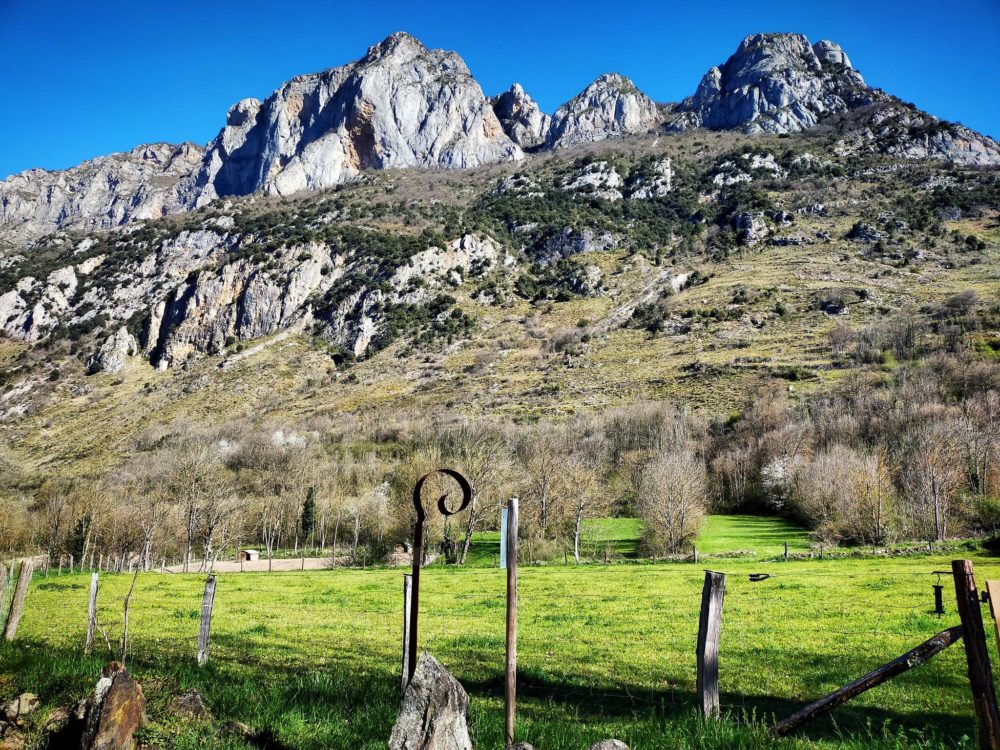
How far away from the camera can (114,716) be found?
16.7ft

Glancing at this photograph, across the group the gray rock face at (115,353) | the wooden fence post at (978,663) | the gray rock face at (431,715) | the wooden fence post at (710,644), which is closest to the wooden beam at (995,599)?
the wooden fence post at (978,663)

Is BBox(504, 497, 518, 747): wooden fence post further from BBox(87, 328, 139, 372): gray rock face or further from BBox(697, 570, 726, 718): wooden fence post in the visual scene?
BBox(87, 328, 139, 372): gray rock face

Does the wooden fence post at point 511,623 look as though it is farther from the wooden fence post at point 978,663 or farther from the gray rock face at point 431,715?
the wooden fence post at point 978,663

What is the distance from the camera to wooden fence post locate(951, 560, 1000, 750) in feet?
16.5

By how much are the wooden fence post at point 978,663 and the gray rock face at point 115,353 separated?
181853 millimetres

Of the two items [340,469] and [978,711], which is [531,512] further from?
[978,711]

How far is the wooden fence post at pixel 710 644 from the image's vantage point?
21.8 feet

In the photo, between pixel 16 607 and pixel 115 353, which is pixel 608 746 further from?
pixel 115 353

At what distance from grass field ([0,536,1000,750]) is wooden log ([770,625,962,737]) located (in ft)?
1.66

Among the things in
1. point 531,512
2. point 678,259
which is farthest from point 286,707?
point 678,259

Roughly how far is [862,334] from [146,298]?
19171 cm

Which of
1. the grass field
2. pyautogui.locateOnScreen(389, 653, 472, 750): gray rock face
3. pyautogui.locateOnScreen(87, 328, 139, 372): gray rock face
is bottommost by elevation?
the grass field

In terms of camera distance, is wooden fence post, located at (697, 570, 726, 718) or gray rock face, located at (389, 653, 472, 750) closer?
gray rock face, located at (389, 653, 472, 750)

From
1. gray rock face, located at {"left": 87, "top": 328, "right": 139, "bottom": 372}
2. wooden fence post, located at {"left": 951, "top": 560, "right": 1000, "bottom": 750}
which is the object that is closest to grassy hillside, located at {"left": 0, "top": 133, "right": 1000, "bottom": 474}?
gray rock face, located at {"left": 87, "top": 328, "right": 139, "bottom": 372}
